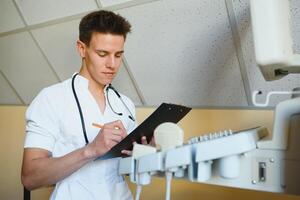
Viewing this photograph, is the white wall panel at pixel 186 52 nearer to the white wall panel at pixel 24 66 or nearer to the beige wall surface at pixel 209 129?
the beige wall surface at pixel 209 129

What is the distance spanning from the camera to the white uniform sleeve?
104 cm

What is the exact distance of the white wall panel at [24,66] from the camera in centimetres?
201

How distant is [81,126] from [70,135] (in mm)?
46

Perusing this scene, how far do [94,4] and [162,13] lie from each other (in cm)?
37

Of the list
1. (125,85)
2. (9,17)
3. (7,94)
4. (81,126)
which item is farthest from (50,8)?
(7,94)

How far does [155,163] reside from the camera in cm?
75

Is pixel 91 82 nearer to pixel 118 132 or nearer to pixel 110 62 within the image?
pixel 110 62

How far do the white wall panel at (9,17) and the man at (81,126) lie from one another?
3.01 ft

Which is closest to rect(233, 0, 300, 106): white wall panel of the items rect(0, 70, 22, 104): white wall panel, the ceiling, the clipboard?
the ceiling

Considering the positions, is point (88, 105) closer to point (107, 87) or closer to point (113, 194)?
point (107, 87)

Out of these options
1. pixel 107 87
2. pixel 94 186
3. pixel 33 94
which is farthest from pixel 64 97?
pixel 33 94

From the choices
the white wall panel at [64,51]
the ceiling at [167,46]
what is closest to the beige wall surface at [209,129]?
the ceiling at [167,46]

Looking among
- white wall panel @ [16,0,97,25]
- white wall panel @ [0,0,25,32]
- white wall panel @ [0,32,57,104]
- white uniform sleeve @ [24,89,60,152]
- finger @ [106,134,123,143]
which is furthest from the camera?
white wall panel @ [0,32,57,104]

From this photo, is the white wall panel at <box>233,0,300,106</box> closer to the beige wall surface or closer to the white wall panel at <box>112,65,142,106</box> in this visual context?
the beige wall surface
